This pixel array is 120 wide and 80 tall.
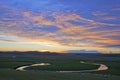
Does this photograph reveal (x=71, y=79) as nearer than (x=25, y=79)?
No

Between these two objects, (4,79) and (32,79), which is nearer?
(4,79)

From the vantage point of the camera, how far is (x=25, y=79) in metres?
36.1

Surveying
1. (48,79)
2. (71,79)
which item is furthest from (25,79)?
(71,79)

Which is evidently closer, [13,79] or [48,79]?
[13,79]

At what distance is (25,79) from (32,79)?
1.30 m

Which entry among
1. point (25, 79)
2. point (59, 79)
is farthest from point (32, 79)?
point (59, 79)

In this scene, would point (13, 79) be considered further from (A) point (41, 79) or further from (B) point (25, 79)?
(A) point (41, 79)

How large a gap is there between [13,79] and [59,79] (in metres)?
7.39

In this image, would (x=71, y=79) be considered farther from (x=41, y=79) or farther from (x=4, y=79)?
(x=4, y=79)

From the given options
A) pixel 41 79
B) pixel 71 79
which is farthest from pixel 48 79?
pixel 71 79

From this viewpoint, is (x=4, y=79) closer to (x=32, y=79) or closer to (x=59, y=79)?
(x=32, y=79)

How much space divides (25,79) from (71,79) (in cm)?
771

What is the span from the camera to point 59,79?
38.3 meters

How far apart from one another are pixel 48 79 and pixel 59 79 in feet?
5.75
